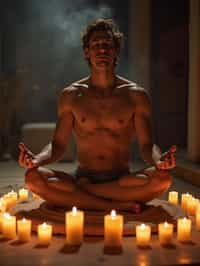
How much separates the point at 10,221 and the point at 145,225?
3.58 ft

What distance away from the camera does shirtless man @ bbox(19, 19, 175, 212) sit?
4176 mm

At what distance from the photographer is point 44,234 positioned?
3.71 m

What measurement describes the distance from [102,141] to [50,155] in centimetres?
51

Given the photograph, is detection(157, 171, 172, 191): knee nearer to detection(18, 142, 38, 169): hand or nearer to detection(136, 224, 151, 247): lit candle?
detection(136, 224, 151, 247): lit candle

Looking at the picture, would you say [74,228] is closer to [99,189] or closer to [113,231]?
[113,231]

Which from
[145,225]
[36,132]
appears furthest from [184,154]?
[145,225]

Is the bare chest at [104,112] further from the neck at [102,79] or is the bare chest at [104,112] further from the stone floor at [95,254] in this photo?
the stone floor at [95,254]

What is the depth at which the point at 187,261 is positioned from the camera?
11.0 feet

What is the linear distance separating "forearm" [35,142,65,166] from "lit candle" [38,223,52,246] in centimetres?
71

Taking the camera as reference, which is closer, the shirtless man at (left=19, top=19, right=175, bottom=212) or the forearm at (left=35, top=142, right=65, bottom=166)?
the shirtless man at (left=19, top=19, right=175, bottom=212)

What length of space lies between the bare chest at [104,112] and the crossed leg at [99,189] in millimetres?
536

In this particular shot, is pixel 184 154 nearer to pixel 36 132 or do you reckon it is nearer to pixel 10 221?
pixel 36 132

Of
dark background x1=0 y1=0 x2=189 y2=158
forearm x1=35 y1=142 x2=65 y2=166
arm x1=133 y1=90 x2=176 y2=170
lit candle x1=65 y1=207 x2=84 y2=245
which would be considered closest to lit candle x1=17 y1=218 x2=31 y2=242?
lit candle x1=65 y1=207 x2=84 y2=245

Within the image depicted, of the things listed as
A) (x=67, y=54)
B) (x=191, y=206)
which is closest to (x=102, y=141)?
(x=191, y=206)
